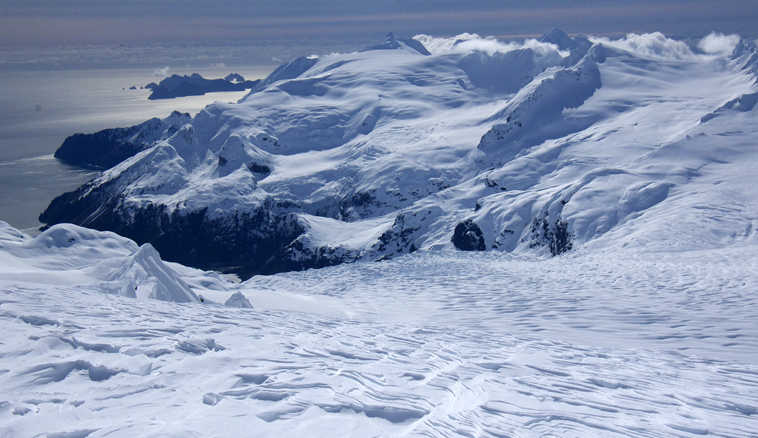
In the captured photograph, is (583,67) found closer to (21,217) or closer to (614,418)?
(21,217)

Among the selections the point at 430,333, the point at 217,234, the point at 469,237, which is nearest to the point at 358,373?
the point at 430,333

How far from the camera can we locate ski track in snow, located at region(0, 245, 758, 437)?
8.05 m

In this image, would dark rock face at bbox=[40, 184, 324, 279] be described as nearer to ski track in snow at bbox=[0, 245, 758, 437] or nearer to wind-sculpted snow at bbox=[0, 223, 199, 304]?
wind-sculpted snow at bbox=[0, 223, 199, 304]

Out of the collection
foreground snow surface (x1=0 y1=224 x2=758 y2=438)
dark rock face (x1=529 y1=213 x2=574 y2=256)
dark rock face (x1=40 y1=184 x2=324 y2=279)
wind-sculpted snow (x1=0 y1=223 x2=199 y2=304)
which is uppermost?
foreground snow surface (x1=0 y1=224 x2=758 y2=438)

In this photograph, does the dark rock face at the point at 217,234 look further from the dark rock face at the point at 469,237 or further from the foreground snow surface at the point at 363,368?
the foreground snow surface at the point at 363,368

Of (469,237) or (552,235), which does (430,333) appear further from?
(469,237)

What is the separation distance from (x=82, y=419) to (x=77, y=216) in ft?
674

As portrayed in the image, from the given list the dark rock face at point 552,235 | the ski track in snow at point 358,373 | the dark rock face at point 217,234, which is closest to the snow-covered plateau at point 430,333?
the ski track in snow at point 358,373

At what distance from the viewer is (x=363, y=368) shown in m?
11.0

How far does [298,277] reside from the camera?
1949 inches

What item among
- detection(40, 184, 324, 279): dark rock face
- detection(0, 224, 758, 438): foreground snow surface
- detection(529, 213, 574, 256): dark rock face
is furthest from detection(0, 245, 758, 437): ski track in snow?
detection(40, 184, 324, 279): dark rock face

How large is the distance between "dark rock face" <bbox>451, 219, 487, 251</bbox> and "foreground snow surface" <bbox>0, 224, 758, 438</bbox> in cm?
6675

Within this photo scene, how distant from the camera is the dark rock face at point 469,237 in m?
93.3

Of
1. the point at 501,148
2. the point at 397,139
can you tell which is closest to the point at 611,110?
the point at 501,148
